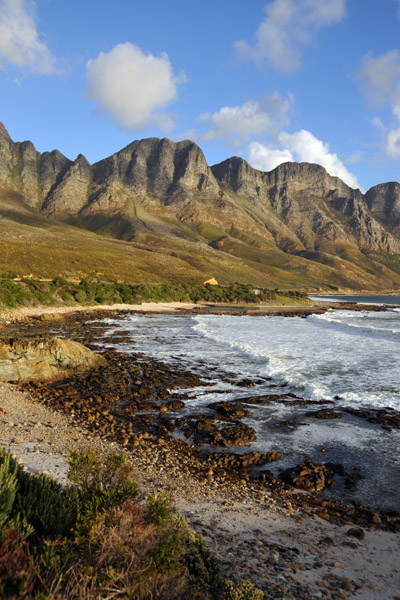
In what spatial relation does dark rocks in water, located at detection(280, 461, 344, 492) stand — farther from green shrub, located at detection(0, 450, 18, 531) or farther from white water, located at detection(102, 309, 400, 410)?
green shrub, located at detection(0, 450, 18, 531)

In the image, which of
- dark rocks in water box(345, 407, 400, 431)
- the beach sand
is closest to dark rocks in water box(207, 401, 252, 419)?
dark rocks in water box(345, 407, 400, 431)

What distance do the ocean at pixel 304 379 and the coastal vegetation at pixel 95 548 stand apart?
19.7 ft

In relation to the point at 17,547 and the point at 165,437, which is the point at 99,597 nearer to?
the point at 17,547

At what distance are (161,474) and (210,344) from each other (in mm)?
22250

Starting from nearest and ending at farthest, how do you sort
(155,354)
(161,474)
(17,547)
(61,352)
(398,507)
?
(17,547)
(398,507)
(161,474)
(61,352)
(155,354)

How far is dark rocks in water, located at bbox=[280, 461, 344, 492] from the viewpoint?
9.22 metres

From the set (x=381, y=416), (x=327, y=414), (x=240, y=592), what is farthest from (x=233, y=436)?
(x=240, y=592)

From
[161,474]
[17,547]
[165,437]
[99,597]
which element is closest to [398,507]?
[161,474]

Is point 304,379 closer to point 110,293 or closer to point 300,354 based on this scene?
point 300,354

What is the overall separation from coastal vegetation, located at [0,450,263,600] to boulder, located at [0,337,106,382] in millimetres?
12964

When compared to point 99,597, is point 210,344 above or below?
below

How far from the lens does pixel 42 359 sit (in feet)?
61.5

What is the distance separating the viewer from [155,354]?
26.3 m

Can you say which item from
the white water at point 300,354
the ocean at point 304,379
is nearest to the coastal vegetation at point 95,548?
the ocean at point 304,379
